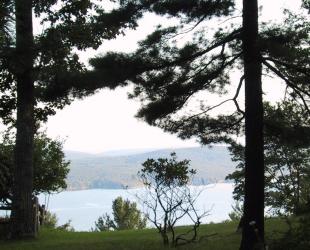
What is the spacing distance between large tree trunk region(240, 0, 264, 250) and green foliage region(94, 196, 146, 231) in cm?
4278

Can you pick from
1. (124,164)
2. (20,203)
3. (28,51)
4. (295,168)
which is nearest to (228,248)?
(20,203)

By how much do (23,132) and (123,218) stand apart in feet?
130

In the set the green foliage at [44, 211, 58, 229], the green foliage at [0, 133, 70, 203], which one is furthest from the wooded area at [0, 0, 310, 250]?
the green foliage at [44, 211, 58, 229]

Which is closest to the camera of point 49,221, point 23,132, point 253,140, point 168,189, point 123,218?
point 253,140

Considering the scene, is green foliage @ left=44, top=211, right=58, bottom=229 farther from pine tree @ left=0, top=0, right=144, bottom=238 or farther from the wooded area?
the wooded area

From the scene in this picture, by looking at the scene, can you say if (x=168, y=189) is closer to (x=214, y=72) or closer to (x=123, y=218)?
(x=214, y=72)

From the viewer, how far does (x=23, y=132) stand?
13281 millimetres

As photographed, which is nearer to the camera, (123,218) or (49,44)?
(49,44)

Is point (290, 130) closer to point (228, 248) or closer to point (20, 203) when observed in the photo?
point (228, 248)

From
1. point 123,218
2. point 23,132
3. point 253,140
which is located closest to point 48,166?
point 23,132

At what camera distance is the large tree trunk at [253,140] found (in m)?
8.91

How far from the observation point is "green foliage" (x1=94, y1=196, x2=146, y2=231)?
2015 inches

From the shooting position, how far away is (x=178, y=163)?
1102 cm

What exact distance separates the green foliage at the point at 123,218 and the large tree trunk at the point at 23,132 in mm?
38445
